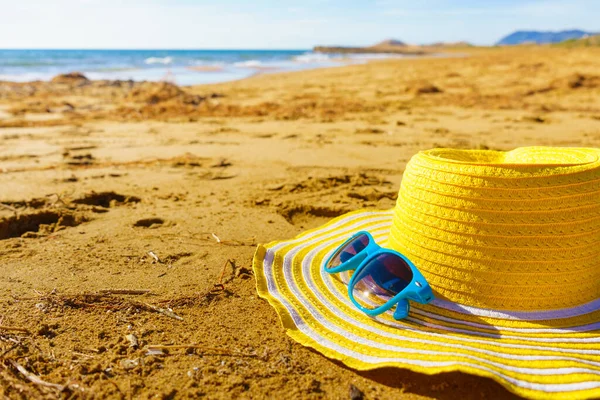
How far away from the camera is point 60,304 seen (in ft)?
7.63

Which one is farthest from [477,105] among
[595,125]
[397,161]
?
[397,161]

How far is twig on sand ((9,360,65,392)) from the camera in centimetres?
171

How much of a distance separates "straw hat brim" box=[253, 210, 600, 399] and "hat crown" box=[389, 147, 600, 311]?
0.30ft

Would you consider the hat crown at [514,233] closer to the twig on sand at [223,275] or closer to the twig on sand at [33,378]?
the twig on sand at [223,275]

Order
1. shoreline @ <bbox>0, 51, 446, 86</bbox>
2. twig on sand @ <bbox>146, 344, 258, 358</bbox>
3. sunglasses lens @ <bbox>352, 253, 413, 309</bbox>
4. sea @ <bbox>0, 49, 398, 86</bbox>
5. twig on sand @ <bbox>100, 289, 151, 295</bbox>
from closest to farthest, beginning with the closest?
twig on sand @ <bbox>146, 344, 258, 358</bbox> < sunglasses lens @ <bbox>352, 253, 413, 309</bbox> < twig on sand @ <bbox>100, 289, 151, 295</bbox> < shoreline @ <bbox>0, 51, 446, 86</bbox> < sea @ <bbox>0, 49, 398, 86</bbox>

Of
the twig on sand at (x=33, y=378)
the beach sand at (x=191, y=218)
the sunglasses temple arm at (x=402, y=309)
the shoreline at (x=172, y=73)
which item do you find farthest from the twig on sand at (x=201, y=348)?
the shoreline at (x=172, y=73)

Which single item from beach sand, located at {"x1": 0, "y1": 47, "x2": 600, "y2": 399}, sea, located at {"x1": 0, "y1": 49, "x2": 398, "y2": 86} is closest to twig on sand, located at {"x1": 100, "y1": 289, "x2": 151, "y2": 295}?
beach sand, located at {"x1": 0, "y1": 47, "x2": 600, "y2": 399}

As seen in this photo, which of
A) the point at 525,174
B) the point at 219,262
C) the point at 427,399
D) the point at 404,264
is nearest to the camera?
the point at 427,399

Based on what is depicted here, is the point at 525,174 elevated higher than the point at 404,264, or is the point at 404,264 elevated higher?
the point at 525,174

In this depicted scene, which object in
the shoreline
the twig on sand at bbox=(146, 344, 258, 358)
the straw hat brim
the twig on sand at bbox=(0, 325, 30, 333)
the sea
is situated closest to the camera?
the straw hat brim

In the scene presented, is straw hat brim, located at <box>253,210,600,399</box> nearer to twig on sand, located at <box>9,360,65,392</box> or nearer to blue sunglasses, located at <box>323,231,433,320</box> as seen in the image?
blue sunglasses, located at <box>323,231,433,320</box>

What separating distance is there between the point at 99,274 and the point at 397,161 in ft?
12.2

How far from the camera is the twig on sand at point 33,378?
1.71 meters

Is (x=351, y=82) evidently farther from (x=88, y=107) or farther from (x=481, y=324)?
(x=481, y=324)
